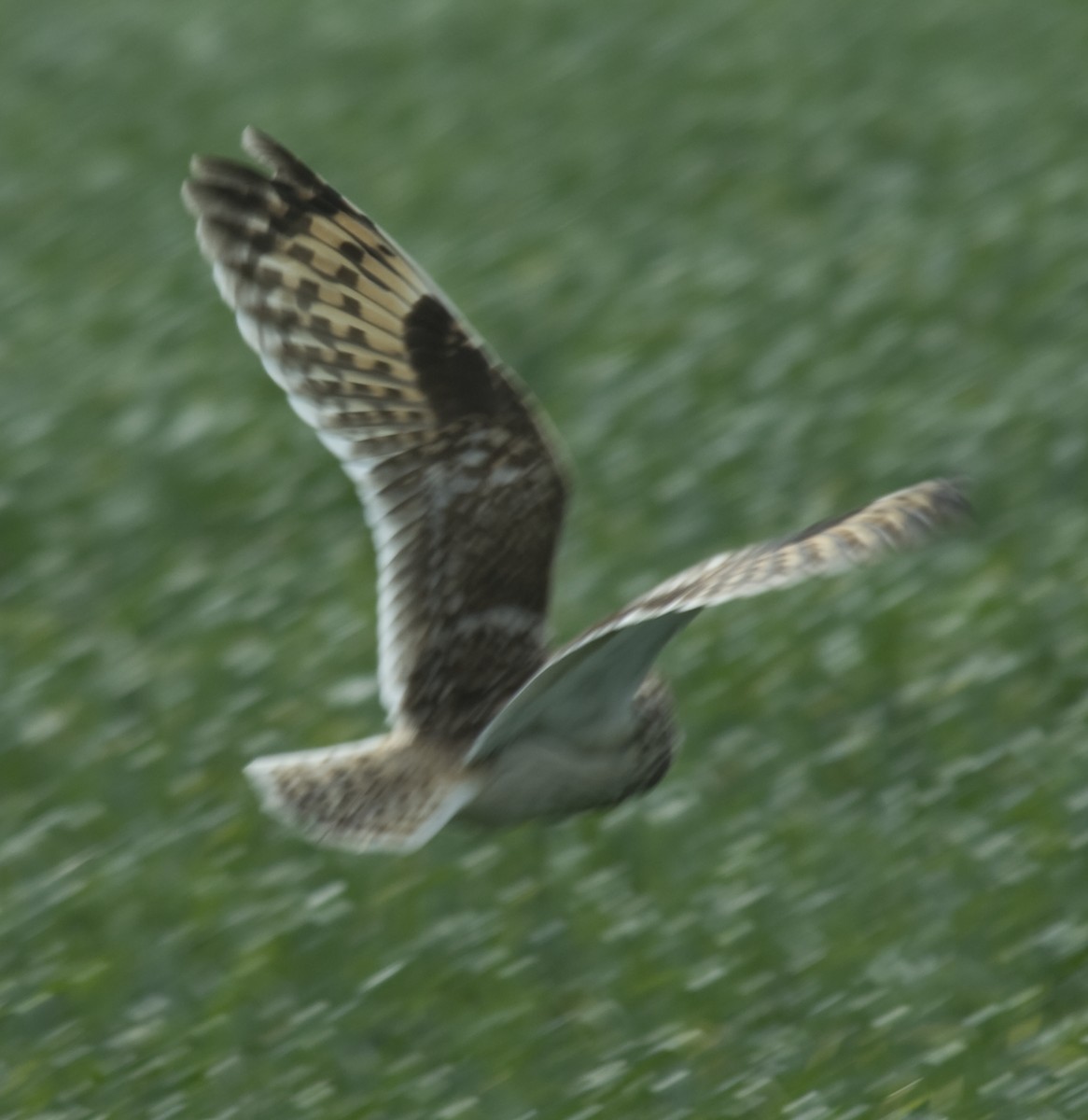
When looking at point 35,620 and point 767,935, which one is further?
point 35,620

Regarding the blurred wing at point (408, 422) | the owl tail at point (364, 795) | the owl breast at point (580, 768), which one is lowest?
the owl breast at point (580, 768)

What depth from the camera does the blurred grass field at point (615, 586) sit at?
594cm

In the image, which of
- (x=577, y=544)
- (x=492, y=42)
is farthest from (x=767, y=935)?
(x=492, y=42)

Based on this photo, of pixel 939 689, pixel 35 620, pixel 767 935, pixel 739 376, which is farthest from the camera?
pixel 739 376

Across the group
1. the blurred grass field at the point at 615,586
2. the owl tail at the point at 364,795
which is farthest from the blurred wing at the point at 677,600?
the blurred grass field at the point at 615,586

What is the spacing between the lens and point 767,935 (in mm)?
6262

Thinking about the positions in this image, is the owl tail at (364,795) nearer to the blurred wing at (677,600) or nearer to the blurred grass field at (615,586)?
the blurred wing at (677,600)

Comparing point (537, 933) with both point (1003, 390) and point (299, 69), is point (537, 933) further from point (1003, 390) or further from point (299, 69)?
point (299, 69)

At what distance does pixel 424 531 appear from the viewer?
5.45 metres

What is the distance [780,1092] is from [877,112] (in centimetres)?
903

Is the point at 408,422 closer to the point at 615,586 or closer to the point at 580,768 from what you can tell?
the point at 580,768

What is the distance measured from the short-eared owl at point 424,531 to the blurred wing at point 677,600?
11 millimetres

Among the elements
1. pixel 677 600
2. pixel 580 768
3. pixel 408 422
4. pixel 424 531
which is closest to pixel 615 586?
pixel 408 422

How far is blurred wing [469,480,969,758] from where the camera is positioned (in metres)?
4.01
